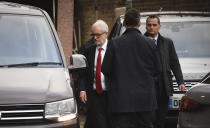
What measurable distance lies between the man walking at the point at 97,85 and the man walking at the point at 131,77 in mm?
951

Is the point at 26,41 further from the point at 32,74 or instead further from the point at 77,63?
the point at 32,74

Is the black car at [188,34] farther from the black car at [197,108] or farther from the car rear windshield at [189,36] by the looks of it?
the black car at [197,108]

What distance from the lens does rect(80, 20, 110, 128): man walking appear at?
25.0 ft

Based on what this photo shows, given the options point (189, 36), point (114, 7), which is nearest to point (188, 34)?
point (189, 36)

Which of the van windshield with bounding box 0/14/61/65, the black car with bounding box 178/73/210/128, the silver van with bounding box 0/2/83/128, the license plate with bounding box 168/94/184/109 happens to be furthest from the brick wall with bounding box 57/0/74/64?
the black car with bounding box 178/73/210/128

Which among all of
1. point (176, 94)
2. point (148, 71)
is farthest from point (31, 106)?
point (176, 94)

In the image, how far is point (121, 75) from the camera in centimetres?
654

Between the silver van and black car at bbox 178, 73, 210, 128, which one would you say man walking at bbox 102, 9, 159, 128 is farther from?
black car at bbox 178, 73, 210, 128

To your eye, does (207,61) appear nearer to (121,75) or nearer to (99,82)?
(99,82)

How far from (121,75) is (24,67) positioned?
107 centimetres

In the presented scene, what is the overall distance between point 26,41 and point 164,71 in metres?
2.11

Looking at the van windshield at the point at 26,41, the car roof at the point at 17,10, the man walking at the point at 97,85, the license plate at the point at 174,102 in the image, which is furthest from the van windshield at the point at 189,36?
the van windshield at the point at 26,41

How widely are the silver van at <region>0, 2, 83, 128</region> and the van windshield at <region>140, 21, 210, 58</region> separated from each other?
3.44 meters

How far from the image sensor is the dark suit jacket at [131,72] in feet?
21.4
